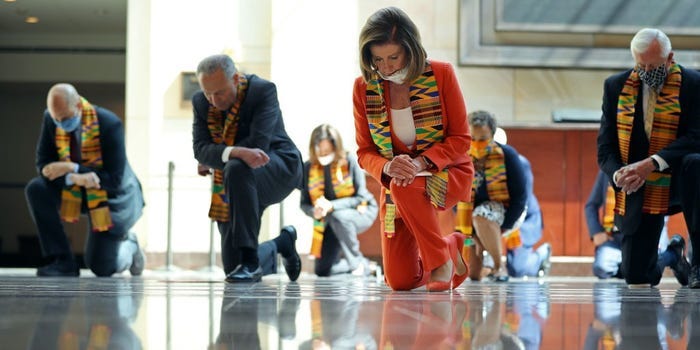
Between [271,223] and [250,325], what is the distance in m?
9.91

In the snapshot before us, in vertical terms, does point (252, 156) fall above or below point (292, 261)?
above

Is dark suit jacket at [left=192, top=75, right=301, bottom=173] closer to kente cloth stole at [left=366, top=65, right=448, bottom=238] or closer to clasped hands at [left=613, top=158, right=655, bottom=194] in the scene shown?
kente cloth stole at [left=366, top=65, right=448, bottom=238]

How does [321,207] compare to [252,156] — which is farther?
[321,207]

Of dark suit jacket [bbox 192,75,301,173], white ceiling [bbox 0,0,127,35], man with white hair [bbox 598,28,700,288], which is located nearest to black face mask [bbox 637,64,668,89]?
man with white hair [bbox 598,28,700,288]

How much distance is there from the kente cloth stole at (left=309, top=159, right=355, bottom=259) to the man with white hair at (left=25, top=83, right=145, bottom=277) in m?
2.66

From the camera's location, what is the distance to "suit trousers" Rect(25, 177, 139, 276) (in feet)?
27.5

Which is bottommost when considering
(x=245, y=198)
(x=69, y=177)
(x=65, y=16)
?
(x=245, y=198)

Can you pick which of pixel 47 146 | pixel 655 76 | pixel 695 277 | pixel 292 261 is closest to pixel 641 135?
pixel 655 76

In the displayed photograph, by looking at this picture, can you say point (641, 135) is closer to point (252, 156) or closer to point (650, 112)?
point (650, 112)

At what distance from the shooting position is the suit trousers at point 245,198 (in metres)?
6.62

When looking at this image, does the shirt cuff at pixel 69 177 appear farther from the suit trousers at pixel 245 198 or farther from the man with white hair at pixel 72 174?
the suit trousers at pixel 245 198

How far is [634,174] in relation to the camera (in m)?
6.35

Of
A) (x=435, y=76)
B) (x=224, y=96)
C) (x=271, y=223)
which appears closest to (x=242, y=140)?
(x=224, y=96)

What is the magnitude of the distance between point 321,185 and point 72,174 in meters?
3.17
